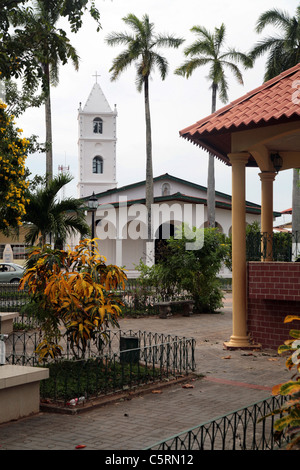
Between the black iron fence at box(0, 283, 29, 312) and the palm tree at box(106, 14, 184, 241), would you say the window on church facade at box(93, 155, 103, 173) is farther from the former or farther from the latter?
the black iron fence at box(0, 283, 29, 312)

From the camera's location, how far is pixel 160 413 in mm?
7305

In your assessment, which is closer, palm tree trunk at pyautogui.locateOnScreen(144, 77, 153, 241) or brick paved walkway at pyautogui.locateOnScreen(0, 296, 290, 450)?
brick paved walkway at pyautogui.locateOnScreen(0, 296, 290, 450)

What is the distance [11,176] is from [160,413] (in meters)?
9.58

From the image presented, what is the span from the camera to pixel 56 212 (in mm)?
18672

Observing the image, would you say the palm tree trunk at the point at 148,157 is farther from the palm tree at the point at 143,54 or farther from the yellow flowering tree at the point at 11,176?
the yellow flowering tree at the point at 11,176

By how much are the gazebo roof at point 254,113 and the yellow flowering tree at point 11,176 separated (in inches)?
181

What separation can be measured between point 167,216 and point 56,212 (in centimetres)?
2042

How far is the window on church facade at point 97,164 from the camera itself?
56.0 metres

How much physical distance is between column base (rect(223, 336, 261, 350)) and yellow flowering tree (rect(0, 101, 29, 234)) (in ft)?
21.7

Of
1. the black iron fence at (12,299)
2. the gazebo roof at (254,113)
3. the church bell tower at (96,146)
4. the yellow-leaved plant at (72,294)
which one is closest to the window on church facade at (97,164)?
the church bell tower at (96,146)

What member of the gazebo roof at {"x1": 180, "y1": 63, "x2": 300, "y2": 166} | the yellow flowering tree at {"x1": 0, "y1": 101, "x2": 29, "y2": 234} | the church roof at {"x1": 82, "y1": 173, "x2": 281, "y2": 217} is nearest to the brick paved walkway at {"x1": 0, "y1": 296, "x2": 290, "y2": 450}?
the gazebo roof at {"x1": 180, "y1": 63, "x2": 300, "y2": 166}

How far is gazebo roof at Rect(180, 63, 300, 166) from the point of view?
10.8 metres
